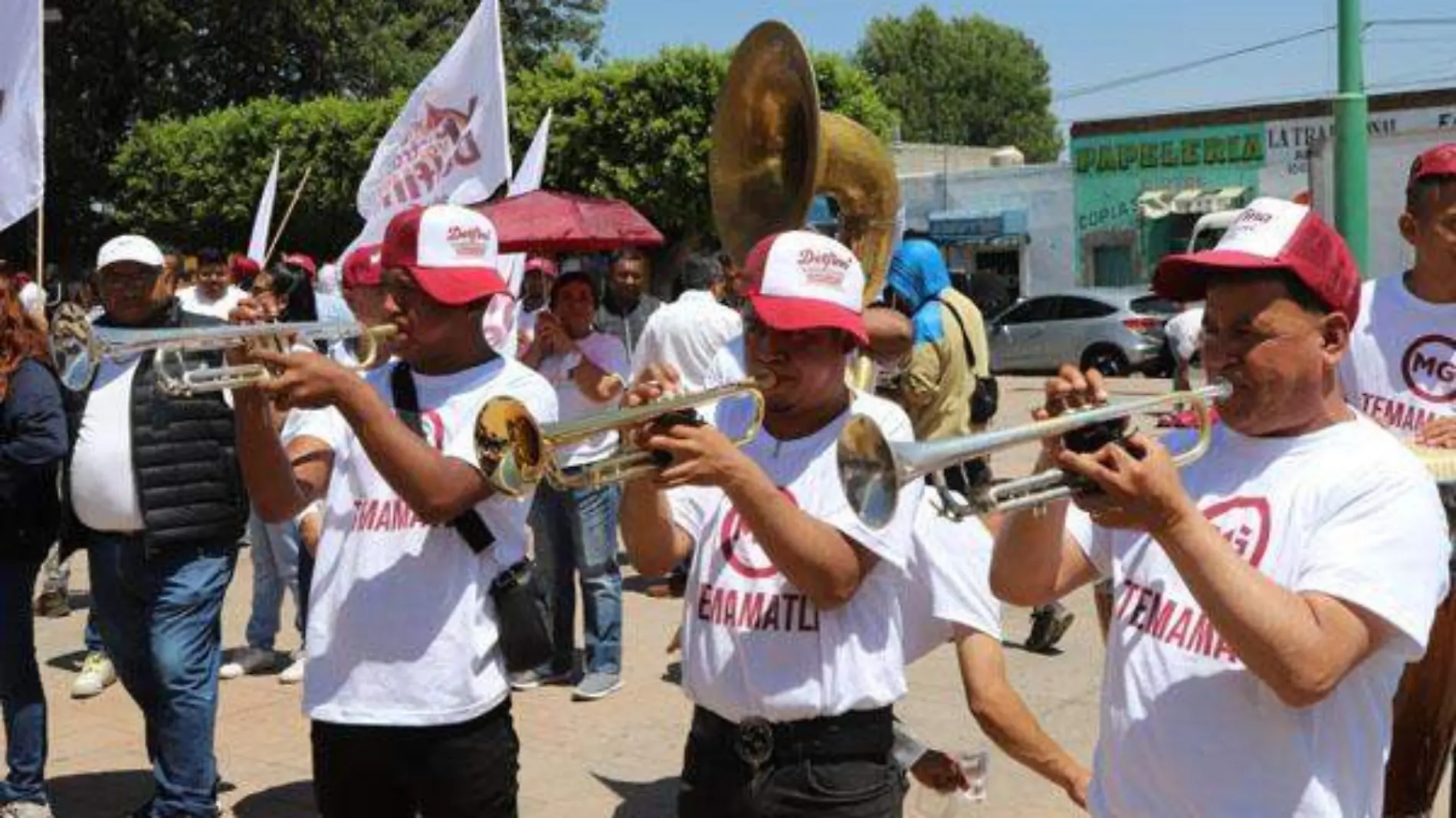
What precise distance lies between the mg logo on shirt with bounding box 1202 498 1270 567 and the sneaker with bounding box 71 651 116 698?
19.8 feet

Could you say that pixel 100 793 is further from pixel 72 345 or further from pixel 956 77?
pixel 956 77

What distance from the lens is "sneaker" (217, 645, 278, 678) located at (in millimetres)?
7664

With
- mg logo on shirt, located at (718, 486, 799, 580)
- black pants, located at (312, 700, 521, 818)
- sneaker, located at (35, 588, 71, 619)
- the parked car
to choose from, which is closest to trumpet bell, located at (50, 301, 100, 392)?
black pants, located at (312, 700, 521, 818)

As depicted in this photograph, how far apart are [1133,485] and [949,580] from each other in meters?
1.21

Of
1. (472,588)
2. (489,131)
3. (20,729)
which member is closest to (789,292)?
(472,588)

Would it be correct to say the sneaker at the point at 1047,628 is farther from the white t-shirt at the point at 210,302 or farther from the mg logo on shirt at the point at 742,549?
the white t-shirt at the point at 210,302

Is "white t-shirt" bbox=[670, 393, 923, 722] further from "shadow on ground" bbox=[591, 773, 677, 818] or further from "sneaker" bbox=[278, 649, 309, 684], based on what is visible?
"sneaker" bbox=[278, 649, 309, 684]

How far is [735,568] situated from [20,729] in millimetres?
3297

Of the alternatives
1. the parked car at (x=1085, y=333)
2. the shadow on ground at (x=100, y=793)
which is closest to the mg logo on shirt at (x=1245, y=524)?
the shadow on ground at (x=100, y=793)

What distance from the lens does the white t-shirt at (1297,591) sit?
2.41 meters

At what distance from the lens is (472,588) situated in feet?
11.7

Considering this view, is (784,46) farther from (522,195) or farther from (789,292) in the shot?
(522,195)

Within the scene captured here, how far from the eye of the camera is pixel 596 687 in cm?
708

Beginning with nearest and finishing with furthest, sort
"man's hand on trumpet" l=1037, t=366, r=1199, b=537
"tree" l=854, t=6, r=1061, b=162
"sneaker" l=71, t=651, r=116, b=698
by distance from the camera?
"man's hand on trumpet" l=1037, t=366, r=1199, b=537
"sneaker" l=71, t=651, r=116, b=698
"tree" l=854, t=6, r=1061, b=162
